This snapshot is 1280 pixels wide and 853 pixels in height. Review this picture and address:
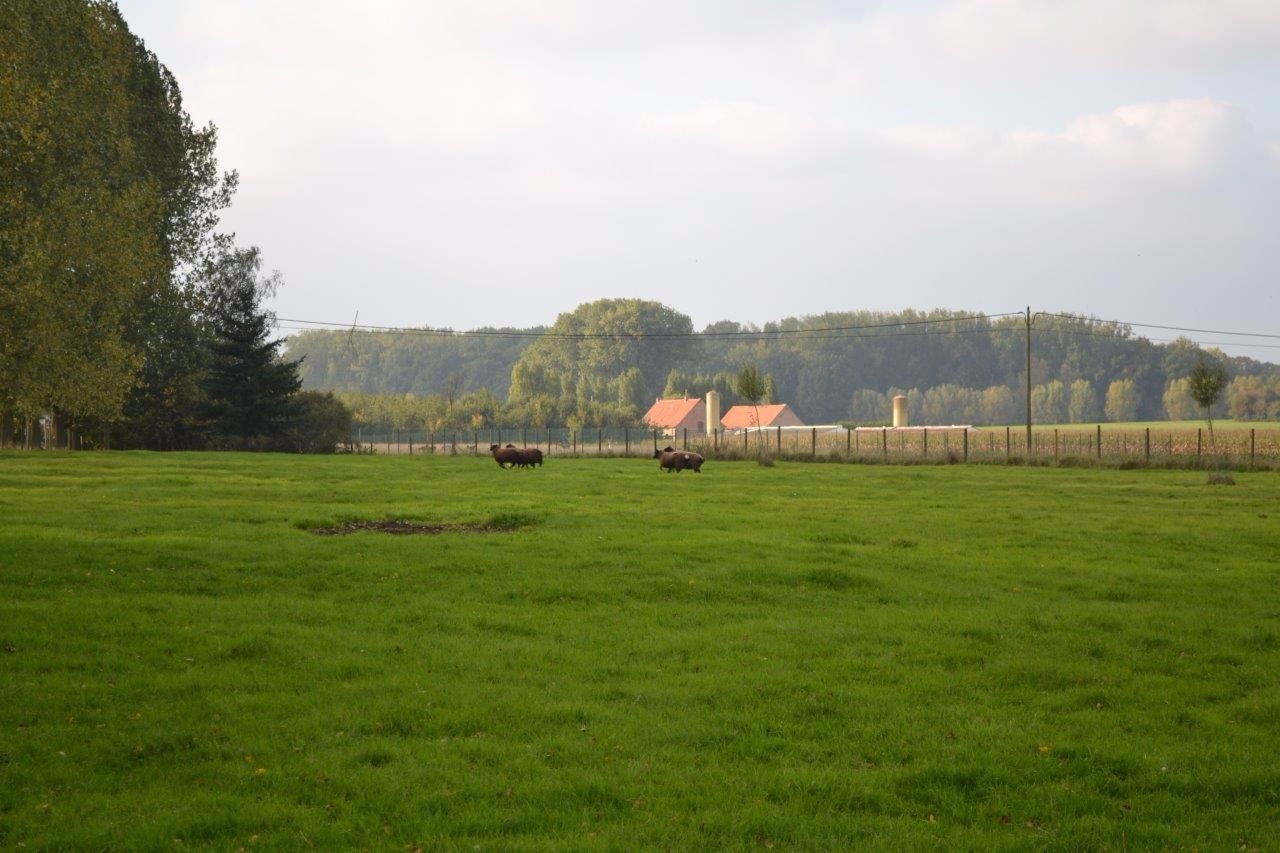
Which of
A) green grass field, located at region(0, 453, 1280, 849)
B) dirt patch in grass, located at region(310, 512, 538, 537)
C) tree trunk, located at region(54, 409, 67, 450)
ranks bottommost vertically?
green grass field, located at region(0, 453, 1280, 849)

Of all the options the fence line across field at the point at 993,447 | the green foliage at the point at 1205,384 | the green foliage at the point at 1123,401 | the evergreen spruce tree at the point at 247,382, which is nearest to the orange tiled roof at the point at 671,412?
the fence line across field at the point at 993,447

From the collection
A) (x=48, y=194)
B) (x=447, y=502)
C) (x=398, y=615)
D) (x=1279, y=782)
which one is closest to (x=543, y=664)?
(x=398, y=615)

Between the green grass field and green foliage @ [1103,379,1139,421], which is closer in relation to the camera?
the green grass field

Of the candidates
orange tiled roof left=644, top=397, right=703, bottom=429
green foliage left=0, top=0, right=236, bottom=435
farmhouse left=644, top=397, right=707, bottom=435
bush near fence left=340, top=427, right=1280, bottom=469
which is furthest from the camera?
orange tiled roof left=644, top=397, right=703, bottom=429

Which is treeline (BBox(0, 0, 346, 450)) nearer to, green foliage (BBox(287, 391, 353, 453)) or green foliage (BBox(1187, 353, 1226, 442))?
green foliage (BBox(287, 391, 353, 453))

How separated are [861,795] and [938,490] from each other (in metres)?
27.1

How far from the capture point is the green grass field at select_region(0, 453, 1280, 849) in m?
7.42

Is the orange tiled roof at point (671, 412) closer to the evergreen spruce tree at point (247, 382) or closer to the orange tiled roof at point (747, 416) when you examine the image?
the orange tiled roof at point (747, 416)

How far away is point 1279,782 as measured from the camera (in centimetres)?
809

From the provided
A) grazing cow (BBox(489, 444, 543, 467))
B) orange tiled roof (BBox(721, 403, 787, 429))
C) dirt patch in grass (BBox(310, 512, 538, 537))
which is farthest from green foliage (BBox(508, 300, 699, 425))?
dirt patch in grass (BBox(310, 512, 538, 537))

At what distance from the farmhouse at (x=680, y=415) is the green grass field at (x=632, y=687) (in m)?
109

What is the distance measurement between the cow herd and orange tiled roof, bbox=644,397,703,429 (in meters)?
83.9

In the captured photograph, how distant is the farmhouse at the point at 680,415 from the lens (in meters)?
132

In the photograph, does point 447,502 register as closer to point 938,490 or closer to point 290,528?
point 290,528
